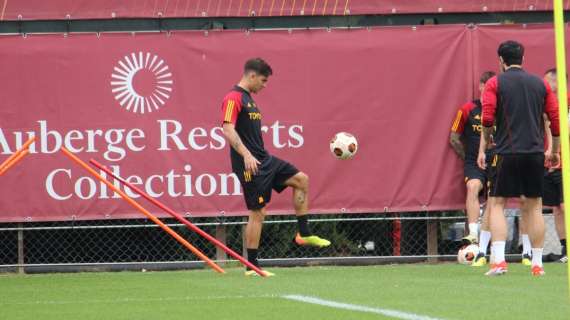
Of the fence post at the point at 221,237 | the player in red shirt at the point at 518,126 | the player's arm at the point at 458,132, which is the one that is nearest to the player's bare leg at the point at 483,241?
the player's arm at the point at 458,132

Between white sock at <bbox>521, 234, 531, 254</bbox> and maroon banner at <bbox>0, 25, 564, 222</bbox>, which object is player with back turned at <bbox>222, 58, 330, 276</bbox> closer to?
maroon banner at <bbox>0, 25, 564, 222</bbox>

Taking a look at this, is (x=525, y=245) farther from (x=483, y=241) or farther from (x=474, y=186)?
(x=474, y=186)

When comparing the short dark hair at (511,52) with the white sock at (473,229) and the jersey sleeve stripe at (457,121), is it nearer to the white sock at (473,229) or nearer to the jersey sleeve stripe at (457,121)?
the jersey sleeve stripe at (457,121)

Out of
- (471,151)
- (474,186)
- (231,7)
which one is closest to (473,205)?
(474,186)

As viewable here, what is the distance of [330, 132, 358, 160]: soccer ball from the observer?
43.0ft

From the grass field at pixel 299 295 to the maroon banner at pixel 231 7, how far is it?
3.04 meters

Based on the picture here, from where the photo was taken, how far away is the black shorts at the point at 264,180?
11898mm

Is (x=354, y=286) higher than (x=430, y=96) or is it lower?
lower

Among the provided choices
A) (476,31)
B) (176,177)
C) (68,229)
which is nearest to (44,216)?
(68,229)

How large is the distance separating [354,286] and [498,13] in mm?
5878

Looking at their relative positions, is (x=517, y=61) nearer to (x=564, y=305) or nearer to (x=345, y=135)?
(x=345, y=135)

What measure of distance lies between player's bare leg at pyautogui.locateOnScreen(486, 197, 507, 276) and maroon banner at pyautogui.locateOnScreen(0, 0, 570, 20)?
412 centimetres

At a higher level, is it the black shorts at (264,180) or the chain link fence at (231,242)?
the black shorts at (264,180)

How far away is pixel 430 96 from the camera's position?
46.9 feet
